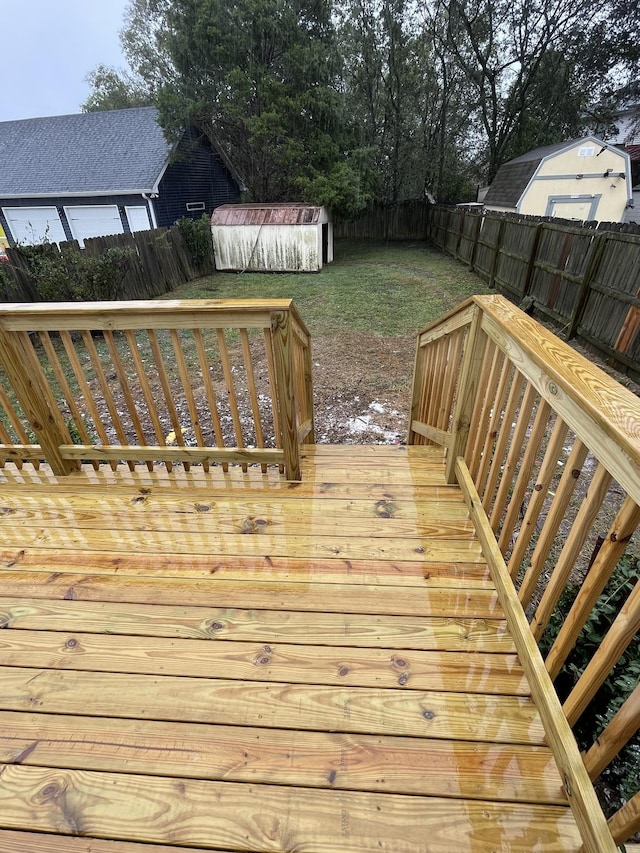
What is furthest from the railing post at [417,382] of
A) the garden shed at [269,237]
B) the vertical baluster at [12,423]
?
the garden shed at [269,237]

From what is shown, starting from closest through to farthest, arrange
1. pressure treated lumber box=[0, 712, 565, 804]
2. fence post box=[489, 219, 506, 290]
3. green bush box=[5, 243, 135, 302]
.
Answer: pressure treated lumber box=[0, 712, 565, 804], green bush box=[5, 243, 135, 302], fence post box=[489, 219, 506, 290]

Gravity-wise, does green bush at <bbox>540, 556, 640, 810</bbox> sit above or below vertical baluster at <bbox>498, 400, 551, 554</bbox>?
below

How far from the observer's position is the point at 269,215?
11.3 m

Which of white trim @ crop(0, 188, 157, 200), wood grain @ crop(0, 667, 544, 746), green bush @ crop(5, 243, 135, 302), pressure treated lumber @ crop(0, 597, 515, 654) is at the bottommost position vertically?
pressure treated lumber @ crop(0, 597, 515, 654)

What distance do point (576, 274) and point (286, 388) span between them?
584 cm

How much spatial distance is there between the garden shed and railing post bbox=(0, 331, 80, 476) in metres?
10.2

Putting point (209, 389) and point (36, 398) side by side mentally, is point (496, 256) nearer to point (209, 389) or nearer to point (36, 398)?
point (209, 389)

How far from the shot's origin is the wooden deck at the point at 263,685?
1.14 m

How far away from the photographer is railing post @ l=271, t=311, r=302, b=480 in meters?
2.11

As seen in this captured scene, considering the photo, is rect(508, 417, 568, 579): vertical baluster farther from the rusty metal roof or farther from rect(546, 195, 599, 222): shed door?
rect(546, 195, 599, 222): shed door

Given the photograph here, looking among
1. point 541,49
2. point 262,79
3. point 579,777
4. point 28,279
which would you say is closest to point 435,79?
point 541,49

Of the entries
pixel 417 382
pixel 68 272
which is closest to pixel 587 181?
pixel 417 382

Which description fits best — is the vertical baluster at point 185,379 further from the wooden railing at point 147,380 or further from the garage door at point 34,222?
the garage door at point 34,222

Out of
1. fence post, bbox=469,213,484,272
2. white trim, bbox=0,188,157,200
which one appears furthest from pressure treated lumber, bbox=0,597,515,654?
white trim, bbox=0,188,157,200
